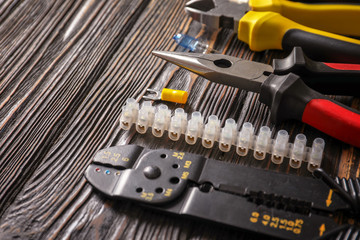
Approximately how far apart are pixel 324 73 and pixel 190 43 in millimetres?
352

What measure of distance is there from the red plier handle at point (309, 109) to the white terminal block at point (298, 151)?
46 millimetres

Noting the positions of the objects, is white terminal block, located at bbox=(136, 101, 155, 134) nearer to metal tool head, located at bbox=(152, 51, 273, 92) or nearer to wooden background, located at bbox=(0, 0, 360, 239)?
wooden background, located at bbox=(0, 0, 360, 239)

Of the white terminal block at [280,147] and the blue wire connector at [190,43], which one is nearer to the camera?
the white terminal block at [280,147]

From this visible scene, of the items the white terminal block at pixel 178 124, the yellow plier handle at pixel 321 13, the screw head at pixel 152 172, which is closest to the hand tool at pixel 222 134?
the white terminal block at pixel 178 124

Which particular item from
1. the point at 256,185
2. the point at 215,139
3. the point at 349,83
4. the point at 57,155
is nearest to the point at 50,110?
the point at 57,155

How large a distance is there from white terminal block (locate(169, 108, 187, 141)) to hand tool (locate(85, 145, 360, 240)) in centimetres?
7

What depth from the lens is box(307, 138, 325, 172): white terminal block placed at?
0.83 metres

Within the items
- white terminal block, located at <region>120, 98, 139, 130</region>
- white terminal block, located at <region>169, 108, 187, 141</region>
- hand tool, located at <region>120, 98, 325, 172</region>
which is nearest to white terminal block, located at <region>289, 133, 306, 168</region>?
hand tool, located at <region>120, 98, 325, 172</region>

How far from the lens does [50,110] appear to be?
98cm

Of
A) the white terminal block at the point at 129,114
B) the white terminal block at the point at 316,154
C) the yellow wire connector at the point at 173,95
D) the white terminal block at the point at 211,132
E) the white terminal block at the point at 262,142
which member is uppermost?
the white terminal block at the point at 129,114

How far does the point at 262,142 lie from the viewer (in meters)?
0.86

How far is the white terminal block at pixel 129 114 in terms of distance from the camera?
922 millimetres

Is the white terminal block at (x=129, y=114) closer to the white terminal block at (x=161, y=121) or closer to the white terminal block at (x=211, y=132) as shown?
the white terminal block at (x=161, y=121)

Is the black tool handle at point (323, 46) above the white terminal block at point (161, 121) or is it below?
below
